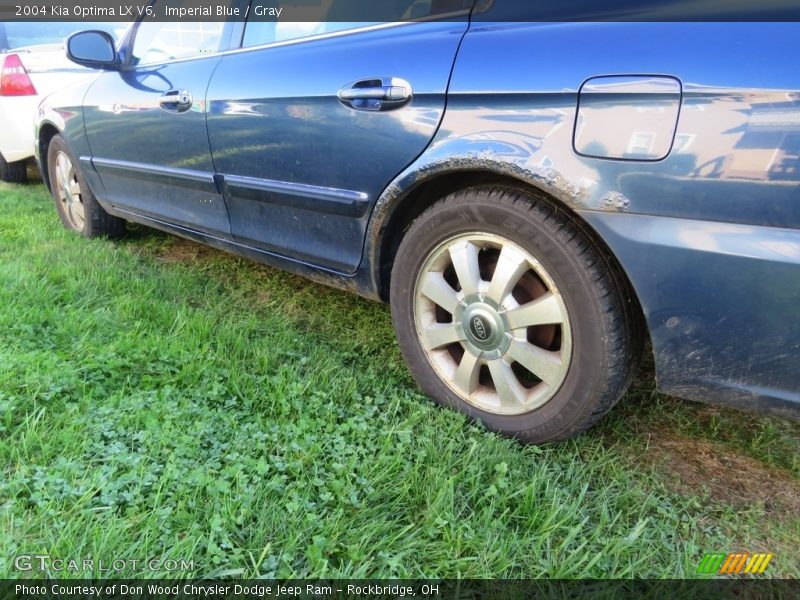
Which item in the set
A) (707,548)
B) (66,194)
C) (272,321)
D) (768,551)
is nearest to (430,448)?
(707,548)

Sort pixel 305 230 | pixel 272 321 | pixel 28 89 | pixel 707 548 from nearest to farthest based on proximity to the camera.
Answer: pixel 707 548, pixel 305 230, pixel 272 321, pixel 28 89

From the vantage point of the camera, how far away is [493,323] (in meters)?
1.84

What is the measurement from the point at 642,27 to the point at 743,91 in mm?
300

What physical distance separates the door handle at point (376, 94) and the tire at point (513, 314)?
35cm

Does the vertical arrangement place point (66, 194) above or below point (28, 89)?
below

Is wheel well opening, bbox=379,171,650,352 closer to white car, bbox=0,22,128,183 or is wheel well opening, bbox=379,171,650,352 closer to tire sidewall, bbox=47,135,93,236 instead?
tire sidewall, bbox=47,135,93,236

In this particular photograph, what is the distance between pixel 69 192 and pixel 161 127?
1.43 meters

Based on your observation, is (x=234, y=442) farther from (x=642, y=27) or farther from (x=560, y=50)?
(x=642, y=27)

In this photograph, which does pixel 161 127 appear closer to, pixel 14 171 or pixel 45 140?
pixel 45 140

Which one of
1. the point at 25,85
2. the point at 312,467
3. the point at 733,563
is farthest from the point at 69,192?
the point at 733,563

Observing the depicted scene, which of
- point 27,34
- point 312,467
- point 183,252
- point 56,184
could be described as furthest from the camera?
point 27,34

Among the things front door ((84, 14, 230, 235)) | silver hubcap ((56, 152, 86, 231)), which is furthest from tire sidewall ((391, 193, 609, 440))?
silver hubcap ((56, 152, 86, 231))

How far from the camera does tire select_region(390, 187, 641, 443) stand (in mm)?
1650

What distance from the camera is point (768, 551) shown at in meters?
1.54
